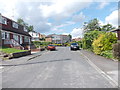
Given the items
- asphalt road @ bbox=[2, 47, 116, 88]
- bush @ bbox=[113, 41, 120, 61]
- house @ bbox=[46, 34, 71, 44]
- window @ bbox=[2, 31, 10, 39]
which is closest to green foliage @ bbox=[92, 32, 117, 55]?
bush @ bbox=[113, 41, 120, 61]

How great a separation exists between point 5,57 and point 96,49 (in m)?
11.7

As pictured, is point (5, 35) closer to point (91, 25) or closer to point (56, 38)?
point (91, 25)

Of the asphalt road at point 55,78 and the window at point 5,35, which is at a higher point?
the window at point 5,35

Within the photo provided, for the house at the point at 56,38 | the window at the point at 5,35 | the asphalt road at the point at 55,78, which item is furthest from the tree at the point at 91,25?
the house at the point at 56,38

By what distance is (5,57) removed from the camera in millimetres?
12953

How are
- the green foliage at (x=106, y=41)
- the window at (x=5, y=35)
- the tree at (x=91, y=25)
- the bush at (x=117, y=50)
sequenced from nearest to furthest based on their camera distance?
the bush at (x=117, y=50)
the green foliage at (x=106, y=41)
the window at (x=5, y=35)
the tree at (x=91, y=25)

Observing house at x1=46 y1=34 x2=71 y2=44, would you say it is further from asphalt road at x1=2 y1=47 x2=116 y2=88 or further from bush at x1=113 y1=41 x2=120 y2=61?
asphalt road at x1=2 y1=47 x2=116 y2=88

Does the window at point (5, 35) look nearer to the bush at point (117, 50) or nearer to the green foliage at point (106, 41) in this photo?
the green foliage at point (106, 41)

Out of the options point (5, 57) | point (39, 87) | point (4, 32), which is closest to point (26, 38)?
point (4, 32)

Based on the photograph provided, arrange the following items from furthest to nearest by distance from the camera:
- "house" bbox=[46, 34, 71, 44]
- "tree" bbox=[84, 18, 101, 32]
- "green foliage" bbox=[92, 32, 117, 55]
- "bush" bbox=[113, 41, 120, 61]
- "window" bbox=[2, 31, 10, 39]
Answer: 1. "house" bbox=[46, 34, 71, 44]
2. "tree" bbox=[84, 18, 101, 32]
3. "window" bbox=[2, 31, 10, 39]
4. "green foliage" bbox=[92, 32, 117, 55]
5. "bush" bbox=[113, 41, 120, 61]

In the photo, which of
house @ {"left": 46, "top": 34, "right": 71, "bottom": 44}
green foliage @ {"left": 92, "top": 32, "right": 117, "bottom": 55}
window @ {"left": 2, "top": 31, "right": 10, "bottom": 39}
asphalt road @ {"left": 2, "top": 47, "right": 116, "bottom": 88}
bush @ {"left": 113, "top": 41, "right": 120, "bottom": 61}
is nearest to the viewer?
asphalt road @ {"left": 2, "top": 47, "right": 116, "bottom": 88}

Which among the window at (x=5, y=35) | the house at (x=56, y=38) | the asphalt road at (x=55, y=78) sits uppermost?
the house at (x=56, y=38)

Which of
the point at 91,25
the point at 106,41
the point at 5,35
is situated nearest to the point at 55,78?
the point at 106,41

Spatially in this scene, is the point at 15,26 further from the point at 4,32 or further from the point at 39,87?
the point at 39,87
